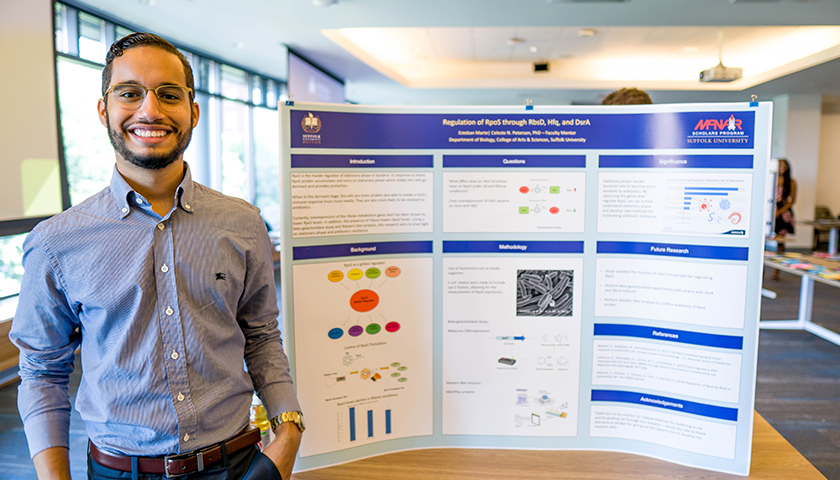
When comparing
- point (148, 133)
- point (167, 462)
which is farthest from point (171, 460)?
point (148, 133)

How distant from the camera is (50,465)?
1.11 m

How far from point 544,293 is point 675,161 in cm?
85

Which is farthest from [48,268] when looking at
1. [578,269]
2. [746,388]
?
[746,388]

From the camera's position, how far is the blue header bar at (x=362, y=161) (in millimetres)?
2217

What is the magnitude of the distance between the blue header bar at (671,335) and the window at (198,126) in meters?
1.75

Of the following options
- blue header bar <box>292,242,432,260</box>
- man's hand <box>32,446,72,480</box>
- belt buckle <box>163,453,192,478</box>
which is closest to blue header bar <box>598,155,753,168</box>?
blue header bar <box>292,242,432,260</box>

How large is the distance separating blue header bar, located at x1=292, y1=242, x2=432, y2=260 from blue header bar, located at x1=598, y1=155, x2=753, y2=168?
0.95 m

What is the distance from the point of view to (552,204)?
236 centimetres

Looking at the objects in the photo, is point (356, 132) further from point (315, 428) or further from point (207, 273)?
point (315, 428)

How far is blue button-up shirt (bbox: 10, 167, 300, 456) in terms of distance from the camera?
1.14 m

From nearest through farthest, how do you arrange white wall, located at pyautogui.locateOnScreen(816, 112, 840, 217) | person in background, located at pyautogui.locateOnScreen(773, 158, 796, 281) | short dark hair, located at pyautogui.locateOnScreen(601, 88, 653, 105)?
short dark hair, located at pyautogui.locateOnScreen(601, 88, 653, 105) < person in background, located at pyautogui.locateOnScreen(773, 158, 796, 281) < white wall, located at pyautogui.locateOnScreen(816, 112, 840, 217)

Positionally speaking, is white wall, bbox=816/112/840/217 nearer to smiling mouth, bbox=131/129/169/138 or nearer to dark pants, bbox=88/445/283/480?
dark pants, bbox=88/445/283/480

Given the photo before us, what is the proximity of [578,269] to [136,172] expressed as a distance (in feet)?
6.22

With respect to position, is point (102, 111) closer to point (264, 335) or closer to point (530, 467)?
point (264, 335)
